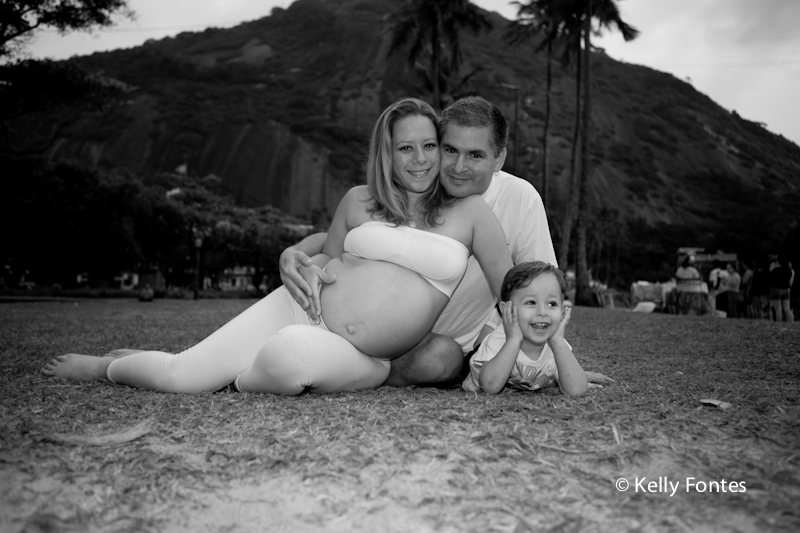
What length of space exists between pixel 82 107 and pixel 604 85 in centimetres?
12434

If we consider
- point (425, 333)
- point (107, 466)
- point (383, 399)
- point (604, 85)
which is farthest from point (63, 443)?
point (604, 85)

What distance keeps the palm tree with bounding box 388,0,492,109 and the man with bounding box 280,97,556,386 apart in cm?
2256

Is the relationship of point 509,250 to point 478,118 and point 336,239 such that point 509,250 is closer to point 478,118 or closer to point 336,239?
point 478,118

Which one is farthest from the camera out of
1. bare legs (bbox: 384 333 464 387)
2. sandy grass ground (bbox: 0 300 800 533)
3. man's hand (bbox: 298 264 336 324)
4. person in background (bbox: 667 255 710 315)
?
person in background (bbox: 667 255 710 315)

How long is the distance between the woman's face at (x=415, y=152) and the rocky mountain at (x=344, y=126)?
72209 mm

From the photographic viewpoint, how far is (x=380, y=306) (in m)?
3.02


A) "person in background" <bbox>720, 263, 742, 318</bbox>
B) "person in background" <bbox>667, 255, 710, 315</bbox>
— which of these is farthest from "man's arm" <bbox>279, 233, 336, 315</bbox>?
"person in background" <bbox>720, 263, 742, 318</bbox>

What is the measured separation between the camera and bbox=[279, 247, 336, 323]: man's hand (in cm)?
312

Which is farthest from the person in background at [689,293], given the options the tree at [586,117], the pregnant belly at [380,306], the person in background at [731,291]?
the pregnant belly at [380,306]

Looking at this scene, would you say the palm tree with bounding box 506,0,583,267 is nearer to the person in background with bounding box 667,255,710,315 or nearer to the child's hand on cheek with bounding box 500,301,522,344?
the person in background with bounding box 667,255,710,315

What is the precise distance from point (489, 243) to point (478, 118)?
67 cm

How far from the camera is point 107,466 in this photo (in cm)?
194

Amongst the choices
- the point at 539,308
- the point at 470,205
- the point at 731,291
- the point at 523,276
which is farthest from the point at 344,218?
the point at 731,291

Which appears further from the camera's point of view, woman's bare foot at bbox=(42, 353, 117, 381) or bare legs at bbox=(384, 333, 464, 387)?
woman's bare foot at bbox=(42, 353, 117, 381)
